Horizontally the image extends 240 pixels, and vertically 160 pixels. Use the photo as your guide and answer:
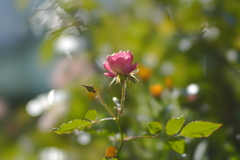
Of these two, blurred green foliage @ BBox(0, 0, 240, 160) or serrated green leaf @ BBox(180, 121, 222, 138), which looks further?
blurred green foliage @ BBox(0, 0, 240, 160)

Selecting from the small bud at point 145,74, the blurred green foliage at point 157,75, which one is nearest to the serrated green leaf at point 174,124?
the blurred green foliage at point 157,75

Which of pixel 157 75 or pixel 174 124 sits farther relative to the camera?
pixel 157 75

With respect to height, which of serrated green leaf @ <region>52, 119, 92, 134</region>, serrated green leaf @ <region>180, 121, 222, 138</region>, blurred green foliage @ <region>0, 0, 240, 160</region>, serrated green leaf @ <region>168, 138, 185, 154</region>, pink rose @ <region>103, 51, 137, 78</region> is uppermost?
pink rose @ <region>103, 51, 137, 78</region>

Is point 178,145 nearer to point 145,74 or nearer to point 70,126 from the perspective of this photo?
point 70,126

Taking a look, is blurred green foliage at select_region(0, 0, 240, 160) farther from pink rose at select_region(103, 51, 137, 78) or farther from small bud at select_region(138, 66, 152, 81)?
pink rose at select_region(103, 51, 137, 78)

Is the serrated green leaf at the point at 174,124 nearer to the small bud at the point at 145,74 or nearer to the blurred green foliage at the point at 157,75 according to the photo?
the blurred green foliage at the point at 157,75

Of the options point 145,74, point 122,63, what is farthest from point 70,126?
point 145,74

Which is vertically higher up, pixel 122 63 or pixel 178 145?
pixel 122 63

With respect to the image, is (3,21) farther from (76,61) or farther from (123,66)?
(123,66)

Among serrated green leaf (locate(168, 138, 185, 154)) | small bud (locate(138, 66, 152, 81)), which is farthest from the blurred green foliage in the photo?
serrated green leaf (locate(168, 138, 185, 154))
